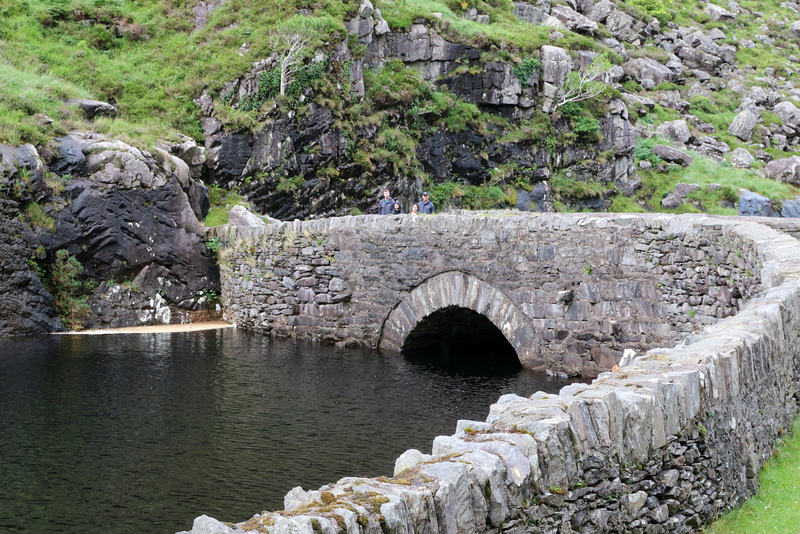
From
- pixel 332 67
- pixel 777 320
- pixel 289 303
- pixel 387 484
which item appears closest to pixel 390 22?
pixel 332 67

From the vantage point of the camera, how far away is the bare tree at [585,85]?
111ft

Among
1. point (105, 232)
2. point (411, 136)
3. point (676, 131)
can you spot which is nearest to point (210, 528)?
point (105, 232)

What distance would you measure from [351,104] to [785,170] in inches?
873

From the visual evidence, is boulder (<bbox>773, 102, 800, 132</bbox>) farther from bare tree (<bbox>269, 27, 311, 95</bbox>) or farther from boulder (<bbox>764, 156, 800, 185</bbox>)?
bare tree (<bbox>269, 27, 311, 95</bbox>)

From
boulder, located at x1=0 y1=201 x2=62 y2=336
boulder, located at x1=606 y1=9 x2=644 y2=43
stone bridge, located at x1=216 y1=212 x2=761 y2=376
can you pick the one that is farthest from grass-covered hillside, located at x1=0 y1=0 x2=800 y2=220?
stone bridge, located at x1=216 y1=212 x2=761 y2=376

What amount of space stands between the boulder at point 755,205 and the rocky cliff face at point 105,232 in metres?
22.5

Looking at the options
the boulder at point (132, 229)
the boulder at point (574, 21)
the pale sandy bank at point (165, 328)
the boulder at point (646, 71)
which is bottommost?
the pale sandy bank at point (165, 328)

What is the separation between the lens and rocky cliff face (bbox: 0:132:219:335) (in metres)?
17.5

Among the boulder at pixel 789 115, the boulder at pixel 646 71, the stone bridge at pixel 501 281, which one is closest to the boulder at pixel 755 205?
the boulder at pixel 789 115

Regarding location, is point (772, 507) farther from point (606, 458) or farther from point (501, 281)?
point (501, 281)

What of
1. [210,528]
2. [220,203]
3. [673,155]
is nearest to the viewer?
[210,528]

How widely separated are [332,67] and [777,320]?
79.6ft

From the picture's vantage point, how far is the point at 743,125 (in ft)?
128

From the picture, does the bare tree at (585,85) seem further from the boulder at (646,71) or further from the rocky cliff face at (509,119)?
the boulder at (646,71)
